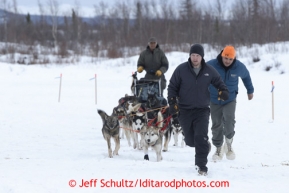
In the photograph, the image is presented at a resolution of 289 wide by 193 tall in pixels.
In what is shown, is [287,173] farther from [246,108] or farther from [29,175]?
[246,108]

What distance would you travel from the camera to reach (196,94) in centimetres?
451

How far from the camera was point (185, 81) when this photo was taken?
178 inches

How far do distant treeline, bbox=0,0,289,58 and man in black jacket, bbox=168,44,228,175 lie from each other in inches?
998

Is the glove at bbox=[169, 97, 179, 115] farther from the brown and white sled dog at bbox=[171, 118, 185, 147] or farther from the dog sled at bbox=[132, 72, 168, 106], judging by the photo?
the dog sled at bbox=[132, 72, 168, 106]

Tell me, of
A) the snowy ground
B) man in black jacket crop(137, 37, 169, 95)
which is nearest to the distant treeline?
the snowy ground

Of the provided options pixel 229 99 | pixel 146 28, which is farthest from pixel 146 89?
pixel 146 28

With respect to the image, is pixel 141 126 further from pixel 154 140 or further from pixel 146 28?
pixel 146 28

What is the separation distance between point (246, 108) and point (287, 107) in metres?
1.12

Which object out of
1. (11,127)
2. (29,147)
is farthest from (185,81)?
(11,127)

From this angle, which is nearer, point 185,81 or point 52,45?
point 185,81

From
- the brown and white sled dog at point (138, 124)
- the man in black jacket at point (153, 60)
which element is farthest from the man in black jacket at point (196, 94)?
the man in black jacket at point (153, 60)

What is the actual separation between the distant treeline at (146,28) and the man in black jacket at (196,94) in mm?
25354

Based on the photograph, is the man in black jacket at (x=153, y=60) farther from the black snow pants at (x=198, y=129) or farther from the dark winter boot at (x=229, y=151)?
the black snow pants at (x=198, y=129)

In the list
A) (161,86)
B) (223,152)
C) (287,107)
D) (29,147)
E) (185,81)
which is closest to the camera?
(185,81)
